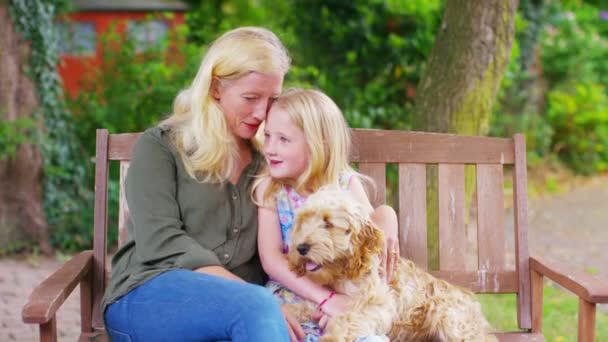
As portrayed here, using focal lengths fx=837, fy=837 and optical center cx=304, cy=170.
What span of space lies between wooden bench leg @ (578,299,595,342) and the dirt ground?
707 millimetres

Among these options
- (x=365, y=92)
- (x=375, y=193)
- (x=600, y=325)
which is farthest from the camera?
(x=365, y=92)

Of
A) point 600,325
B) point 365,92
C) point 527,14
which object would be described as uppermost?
point 527,14

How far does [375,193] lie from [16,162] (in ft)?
15.0

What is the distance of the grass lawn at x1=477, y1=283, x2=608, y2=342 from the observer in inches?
229

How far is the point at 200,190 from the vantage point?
3467 mm

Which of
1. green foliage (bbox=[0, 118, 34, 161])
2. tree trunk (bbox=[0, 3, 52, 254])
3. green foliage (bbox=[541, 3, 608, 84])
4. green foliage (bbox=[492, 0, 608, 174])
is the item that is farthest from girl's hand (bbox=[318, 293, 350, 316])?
green foliage (bbox=[541, 3, 608, 84])

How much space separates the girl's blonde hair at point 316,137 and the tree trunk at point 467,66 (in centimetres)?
182

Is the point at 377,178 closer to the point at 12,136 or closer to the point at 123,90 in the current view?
the point at 12,136

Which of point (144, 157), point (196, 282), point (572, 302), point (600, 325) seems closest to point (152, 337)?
point (196, 282)

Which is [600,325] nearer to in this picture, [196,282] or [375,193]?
[375,193]

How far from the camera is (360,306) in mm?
3213

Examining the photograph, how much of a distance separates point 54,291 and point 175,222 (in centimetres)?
54

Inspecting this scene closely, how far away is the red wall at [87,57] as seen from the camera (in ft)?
28.4

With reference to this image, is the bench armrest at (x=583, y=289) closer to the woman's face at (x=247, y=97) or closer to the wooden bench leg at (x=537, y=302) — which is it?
the wooden bench leg at (x=537, y=302)
